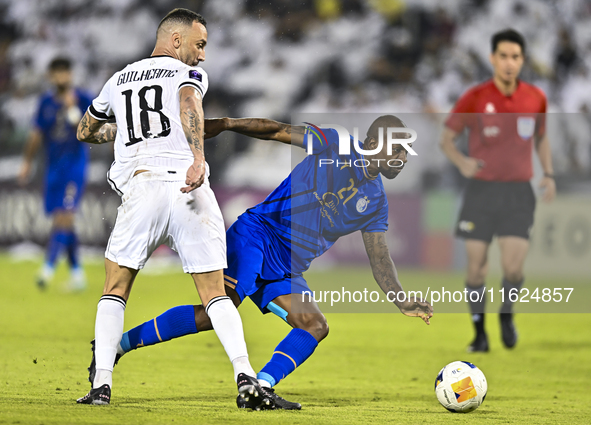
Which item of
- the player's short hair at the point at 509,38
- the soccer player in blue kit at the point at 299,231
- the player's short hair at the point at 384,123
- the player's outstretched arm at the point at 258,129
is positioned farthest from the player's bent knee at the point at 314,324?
the player's short hair at the point at 509,38

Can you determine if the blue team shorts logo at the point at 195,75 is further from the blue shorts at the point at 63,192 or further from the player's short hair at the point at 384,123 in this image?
the blue shorts at the point at 63,192

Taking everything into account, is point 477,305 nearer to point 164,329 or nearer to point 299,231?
point 299,231

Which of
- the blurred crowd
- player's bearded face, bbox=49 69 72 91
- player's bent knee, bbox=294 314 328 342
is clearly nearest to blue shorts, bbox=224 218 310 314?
player's bent knee, bbox=294 314 328 342

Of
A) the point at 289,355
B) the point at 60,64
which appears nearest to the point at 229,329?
the point at 289,355

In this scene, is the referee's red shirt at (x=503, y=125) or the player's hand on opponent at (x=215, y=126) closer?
the player's hand on opponent at (x=215, y=126)

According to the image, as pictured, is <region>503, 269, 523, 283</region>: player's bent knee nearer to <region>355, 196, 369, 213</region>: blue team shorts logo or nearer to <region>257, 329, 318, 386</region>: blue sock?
<region>355, 196, 369, 213</region>: blue team shorts logo

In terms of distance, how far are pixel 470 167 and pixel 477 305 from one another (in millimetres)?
1185

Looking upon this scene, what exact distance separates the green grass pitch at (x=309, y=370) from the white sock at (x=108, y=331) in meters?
0.21

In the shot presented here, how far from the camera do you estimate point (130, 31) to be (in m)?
15.5

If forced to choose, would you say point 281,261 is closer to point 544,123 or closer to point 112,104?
point 112,104

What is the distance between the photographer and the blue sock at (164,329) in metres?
3.95

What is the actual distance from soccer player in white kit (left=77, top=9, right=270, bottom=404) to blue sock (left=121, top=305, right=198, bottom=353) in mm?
394

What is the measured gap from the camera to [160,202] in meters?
3.49

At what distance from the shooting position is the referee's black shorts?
6461mm
